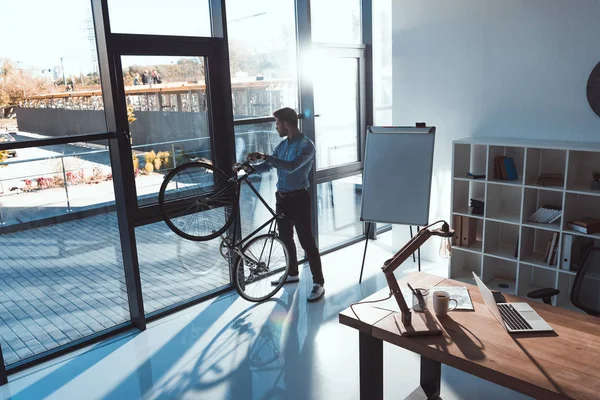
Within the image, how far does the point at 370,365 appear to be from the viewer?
256 cm

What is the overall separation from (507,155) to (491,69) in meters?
0.79

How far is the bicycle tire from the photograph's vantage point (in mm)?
3938

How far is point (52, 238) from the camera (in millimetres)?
3676

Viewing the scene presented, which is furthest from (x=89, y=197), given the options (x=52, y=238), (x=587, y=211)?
(x=587, y=211)

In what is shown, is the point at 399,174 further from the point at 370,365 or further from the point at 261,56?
the point at 370,365

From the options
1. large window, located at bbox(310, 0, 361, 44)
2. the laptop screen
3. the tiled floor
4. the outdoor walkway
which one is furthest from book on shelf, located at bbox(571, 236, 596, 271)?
the outdoor walkway

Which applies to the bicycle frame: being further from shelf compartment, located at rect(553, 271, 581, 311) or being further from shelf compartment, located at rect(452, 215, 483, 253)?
shelf compartment, located at rect(553, 271, 581, 311)

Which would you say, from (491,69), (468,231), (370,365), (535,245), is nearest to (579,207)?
(535,245)

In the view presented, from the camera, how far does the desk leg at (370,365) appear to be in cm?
253

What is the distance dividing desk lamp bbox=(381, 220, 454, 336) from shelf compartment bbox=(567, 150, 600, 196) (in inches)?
79.5

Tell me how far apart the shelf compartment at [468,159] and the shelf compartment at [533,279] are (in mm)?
950

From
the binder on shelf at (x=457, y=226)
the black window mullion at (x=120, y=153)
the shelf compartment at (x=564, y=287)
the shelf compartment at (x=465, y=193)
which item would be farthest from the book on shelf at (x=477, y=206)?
the black window mullion at (x=120, y=153)

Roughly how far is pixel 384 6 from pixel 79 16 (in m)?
3.52

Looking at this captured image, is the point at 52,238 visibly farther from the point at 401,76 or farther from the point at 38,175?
the point at 401,76
